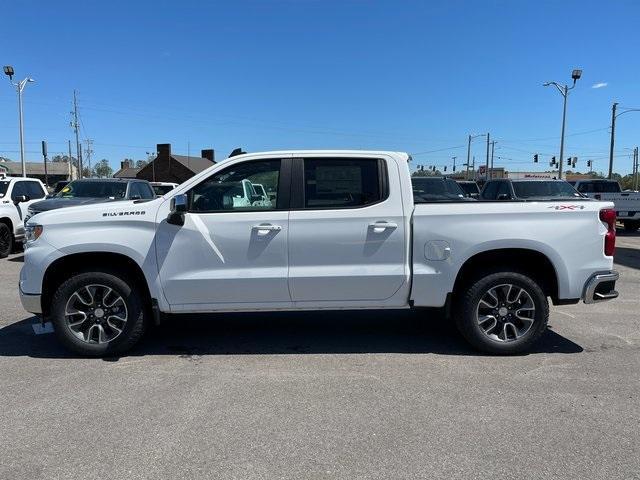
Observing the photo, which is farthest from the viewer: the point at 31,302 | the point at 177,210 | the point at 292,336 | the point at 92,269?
the point at 292,336

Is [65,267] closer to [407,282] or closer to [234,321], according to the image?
[234,321]

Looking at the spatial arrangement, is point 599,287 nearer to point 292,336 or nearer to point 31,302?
point 292,336

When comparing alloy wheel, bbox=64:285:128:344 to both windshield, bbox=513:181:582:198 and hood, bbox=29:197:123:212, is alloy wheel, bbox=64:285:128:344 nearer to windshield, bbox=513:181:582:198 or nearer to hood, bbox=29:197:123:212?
hood, bbox=29:197:123:212

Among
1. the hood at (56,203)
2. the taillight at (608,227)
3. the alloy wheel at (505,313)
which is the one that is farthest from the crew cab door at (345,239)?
the hood at (56,203)

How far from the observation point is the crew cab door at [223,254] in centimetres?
499

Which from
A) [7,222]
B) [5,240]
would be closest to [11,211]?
[7,222]

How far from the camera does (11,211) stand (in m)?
12.4

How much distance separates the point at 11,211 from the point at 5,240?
678 mm

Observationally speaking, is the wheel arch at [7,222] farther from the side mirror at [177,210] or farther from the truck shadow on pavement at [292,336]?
the side mirror at [177,210]

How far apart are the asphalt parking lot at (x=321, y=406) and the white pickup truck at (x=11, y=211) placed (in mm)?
7084

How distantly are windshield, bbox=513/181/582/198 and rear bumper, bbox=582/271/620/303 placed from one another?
9.47m

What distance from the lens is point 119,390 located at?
4414mm

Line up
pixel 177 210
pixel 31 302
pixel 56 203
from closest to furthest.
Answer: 1. pixel 177 210
2. pixel 31 302
3. pixel 56 203

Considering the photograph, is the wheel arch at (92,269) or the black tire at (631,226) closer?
the wheel arch at (92,269)
